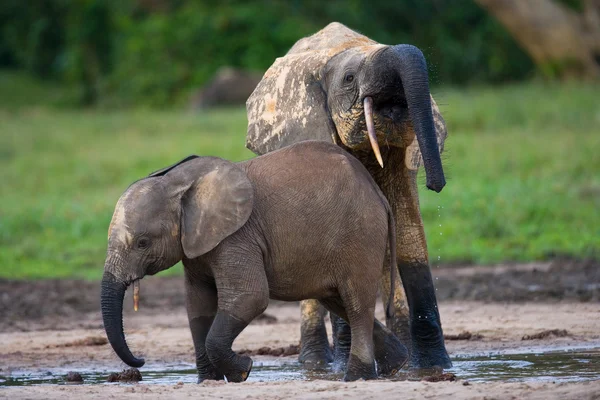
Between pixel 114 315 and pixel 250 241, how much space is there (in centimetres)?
78

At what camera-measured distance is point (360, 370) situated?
6.23 metres

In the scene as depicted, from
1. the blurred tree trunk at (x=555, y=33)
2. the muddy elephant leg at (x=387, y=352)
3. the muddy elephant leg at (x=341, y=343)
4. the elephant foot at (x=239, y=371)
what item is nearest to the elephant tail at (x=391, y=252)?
the muddy elephant leg at (x=387, y=352)

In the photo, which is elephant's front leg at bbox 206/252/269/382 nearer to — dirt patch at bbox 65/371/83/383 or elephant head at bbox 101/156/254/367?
elephant head at bbox 101/156/254/367

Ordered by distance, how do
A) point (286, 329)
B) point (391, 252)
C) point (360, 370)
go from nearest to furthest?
1. point (360, 370)
2. point (391, 252)
3. point (286, 329)

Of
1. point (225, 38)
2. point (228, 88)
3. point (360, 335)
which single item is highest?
point (225, 38)

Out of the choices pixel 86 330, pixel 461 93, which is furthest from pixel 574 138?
pixel 86 330

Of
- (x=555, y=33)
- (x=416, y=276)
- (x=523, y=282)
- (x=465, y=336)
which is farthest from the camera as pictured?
(x=555, y=33)

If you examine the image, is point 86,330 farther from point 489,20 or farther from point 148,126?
point 489,20

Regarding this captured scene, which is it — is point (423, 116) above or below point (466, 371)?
above

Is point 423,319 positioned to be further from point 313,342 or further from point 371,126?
point 371,126

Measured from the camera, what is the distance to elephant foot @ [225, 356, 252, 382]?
6.10 metres

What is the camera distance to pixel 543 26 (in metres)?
22.9

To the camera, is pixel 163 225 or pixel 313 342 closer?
pixel 163 225

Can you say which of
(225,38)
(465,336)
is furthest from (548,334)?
(225,38)
